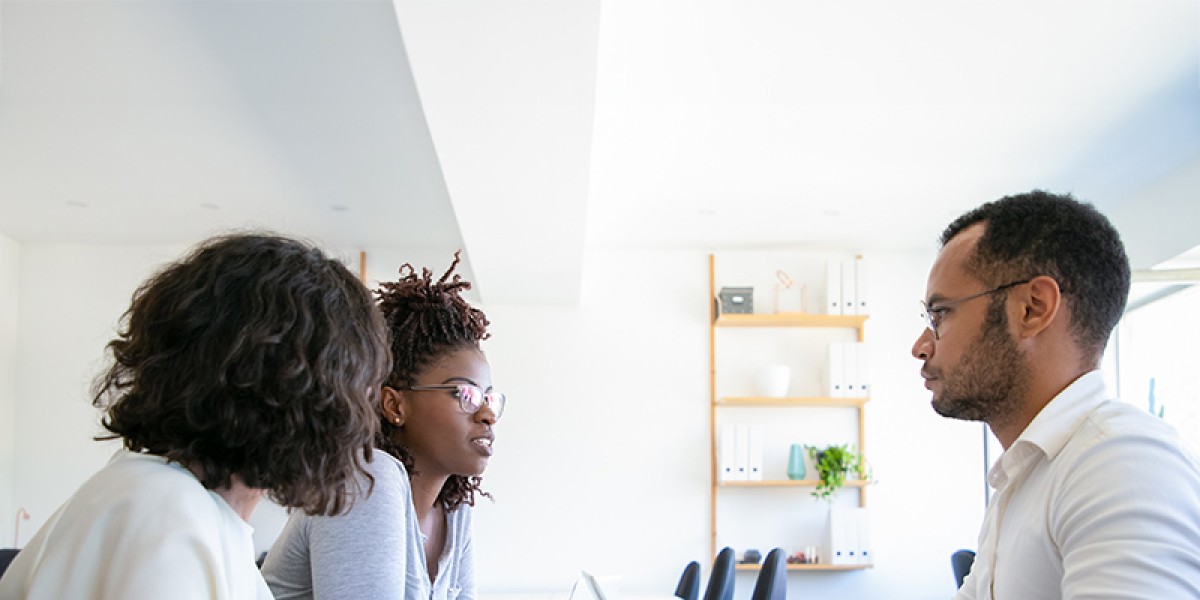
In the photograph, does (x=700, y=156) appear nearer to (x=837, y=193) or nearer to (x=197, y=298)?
(x=837, y=193)

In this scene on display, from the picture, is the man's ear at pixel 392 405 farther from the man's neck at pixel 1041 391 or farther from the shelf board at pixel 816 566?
the shelf board at pixel 816 566

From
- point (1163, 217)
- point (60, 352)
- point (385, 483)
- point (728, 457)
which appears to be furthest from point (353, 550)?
point (60, 352)

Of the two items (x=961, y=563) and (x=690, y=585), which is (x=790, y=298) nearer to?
(x=690, y=585)

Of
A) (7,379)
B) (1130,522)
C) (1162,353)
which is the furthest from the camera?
(7,379)

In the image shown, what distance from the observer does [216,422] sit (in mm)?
1109

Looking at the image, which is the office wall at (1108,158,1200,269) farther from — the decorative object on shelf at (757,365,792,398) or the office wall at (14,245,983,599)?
the decorative object on shelf at (757,365,792,398)

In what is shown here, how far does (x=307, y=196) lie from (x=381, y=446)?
160 inches

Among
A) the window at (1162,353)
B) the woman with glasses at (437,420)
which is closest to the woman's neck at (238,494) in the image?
the woman with glasses at (437,420)

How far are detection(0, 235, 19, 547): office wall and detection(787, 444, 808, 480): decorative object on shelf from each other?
4.48 meters

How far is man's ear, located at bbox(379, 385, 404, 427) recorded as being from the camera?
6.42ft

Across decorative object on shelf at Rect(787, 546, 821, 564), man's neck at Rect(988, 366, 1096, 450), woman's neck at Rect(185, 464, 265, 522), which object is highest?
man's neck at Rect(988, 366, 1096, 450)

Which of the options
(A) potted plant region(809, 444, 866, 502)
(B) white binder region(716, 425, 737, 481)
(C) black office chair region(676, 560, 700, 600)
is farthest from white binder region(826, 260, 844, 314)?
(C) black office chair region(676, 560, 700, 600)

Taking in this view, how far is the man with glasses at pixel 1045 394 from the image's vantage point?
1300 millimetres

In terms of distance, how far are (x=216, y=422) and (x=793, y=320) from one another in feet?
→ 18.7
